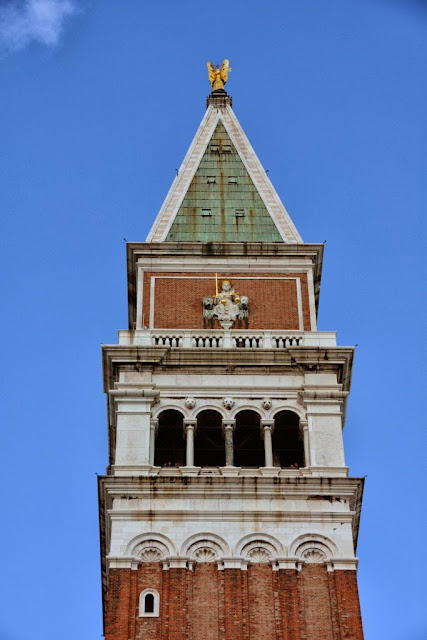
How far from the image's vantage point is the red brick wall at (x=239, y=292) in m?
56.2

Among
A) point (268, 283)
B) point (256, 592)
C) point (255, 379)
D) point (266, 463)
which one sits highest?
point (268, 283)

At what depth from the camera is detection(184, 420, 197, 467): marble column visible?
50719 mm

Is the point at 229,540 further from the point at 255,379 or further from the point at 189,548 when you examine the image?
the point at 255,379

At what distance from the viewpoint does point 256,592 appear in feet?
156

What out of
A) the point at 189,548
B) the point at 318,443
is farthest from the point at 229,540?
the point at 318,443

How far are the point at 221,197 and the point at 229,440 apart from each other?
13459 millimetres

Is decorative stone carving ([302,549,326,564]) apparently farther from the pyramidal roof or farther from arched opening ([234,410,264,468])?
the pyramidal roof

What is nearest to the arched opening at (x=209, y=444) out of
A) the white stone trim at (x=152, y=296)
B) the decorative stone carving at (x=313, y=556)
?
the white stone trim at (x=152, y=296)

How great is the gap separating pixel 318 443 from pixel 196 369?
495 centimetres

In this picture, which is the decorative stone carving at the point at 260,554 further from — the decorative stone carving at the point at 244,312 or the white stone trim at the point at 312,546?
the decorative stone carving at the point at 244,312

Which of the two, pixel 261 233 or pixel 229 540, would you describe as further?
pixel 261 233

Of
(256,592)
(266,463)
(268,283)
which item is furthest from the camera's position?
(268,283)

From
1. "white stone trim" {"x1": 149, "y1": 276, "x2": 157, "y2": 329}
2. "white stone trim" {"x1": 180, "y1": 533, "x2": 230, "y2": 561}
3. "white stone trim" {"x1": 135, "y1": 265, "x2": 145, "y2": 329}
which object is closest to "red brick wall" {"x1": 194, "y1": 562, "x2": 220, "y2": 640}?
"white stone trim" {"x1": 180, "y1": 533, "x2": 230, "y2": 561}

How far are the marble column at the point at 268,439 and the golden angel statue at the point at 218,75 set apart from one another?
21550 mm
